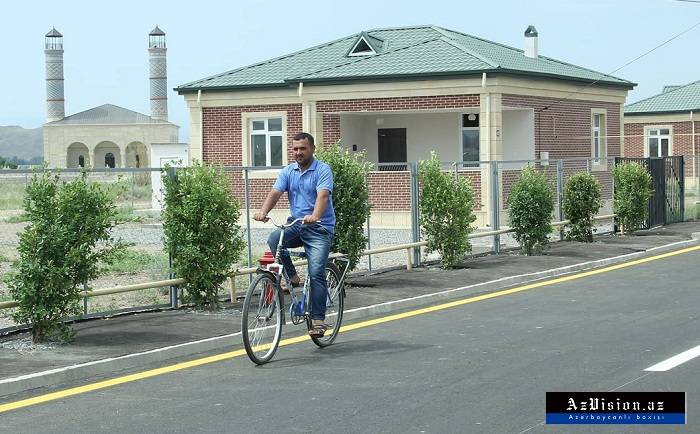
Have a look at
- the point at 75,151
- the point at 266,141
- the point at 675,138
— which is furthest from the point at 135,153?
the point at 266,141

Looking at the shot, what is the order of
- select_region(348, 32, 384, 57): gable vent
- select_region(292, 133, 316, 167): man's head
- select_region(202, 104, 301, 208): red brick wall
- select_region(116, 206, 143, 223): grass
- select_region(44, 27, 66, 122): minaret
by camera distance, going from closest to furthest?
select_region(292, 133, 316, 167): man's head < select_region(116, 206, 143, 223): grass < select_region(202, 104, 301, 208): red brick wall < select_region(348, 32, 384, 57): gable vent < select_region(44, 27, 66, 122): minaret

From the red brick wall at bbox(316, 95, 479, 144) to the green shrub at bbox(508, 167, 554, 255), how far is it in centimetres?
1045

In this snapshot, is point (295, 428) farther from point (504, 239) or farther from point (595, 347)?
point (504, 239)

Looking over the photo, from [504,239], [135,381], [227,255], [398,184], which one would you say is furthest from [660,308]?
[398,184]

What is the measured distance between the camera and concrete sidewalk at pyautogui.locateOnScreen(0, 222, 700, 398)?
10148mm

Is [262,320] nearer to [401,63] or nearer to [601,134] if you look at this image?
[401,63]

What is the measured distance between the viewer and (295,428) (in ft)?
25.5

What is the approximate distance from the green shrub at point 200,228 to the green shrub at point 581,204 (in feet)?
37.5

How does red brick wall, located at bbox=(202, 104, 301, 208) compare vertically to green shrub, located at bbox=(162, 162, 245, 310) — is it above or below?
above

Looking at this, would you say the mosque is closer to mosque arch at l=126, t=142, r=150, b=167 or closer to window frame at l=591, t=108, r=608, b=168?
mosque arch at l=126, t=142, r=150, b=167

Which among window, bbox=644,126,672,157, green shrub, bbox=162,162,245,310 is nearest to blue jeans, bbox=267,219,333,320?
green shrub, bbox=162,162,245,310

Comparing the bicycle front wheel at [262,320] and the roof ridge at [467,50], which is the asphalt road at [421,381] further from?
the roof ridge at [467,50]

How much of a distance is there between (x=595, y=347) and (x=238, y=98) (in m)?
25.4

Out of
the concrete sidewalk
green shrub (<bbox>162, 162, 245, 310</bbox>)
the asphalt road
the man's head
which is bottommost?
the asphalt road
